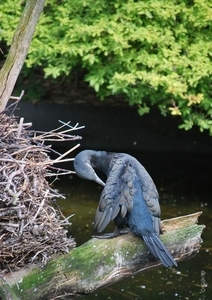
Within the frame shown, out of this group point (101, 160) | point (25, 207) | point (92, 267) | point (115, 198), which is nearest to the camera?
point (25, 207)

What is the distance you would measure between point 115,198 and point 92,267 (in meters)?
0.52

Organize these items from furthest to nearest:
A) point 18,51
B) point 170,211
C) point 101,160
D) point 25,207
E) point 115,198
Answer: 1. point 170,211
2. point 101,160
3. point 18,51
4. point 115,198
5. point 25,207

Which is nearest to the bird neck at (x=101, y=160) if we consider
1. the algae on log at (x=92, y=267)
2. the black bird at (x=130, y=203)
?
the black bird at (x=130, y=203)

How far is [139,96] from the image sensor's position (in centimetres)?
653

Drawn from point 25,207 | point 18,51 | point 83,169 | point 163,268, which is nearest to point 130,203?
point 83,169

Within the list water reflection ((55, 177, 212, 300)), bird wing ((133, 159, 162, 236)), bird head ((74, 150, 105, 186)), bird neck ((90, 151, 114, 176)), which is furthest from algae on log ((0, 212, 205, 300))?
water reflection ((55, 177, 212, 300))

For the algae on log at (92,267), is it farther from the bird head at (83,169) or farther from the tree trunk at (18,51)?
the tree trunk at (18,51)

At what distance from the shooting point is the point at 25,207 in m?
3.89

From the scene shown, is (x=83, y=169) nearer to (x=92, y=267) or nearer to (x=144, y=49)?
(x=92, y=267)

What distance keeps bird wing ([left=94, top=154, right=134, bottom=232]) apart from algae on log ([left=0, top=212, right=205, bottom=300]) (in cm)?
17

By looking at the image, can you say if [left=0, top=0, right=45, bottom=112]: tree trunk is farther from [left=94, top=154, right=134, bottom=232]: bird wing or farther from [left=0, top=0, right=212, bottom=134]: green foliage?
[left=0, top=0, right=212, bottom=134]: green foliage

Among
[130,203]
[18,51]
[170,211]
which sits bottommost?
[170,211]

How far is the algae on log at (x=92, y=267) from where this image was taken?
3998 millimetres

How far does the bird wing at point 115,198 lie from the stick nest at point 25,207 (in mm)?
292
